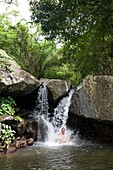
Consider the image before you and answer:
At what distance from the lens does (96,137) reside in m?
10.1

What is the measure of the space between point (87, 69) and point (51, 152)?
19.6ft

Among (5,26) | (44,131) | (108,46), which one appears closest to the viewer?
(44,131)

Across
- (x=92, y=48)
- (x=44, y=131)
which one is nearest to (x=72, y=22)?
(x=92, y=48)

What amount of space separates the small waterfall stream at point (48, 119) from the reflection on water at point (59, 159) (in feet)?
6.70

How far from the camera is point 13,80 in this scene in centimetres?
983

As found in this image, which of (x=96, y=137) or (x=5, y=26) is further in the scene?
(x=5, y=26)

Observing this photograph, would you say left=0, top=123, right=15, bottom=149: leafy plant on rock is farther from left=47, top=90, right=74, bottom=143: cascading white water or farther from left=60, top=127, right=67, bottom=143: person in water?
left=60, top=127, right=67, bottom=143: person in water

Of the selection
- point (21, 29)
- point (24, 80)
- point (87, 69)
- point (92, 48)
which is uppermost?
point (21, 29)

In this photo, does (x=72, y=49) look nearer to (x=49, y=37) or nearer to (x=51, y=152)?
(x=49, y=37)

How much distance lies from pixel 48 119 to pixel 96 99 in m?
2.71

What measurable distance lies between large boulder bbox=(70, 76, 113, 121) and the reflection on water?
1.33 metres

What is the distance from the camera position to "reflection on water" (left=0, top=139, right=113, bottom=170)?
580cm

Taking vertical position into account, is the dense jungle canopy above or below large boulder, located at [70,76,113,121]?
above

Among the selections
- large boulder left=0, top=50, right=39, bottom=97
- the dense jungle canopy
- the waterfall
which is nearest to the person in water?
the waterfall
